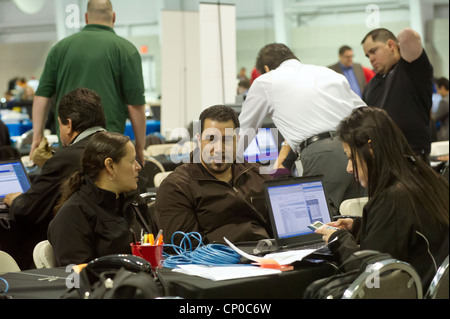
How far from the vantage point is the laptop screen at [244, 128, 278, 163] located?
17.9 ft

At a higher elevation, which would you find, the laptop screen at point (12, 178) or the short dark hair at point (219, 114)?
the short dark hair at point (219, 114)

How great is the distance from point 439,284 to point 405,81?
8.73 feet

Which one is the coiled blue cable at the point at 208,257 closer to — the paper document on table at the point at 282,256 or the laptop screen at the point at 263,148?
the paper document on table at the point at 282,256

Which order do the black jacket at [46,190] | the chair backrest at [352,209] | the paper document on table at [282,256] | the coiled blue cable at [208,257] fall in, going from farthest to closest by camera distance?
the black jacket at [46,190] → the chair backrest at [352,209] → the coiled blue cable at [208,257] → the paper document on table at [282,256]

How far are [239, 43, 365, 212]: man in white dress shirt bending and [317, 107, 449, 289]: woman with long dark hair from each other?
1.62 m

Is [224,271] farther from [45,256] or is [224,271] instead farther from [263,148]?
[263,148]

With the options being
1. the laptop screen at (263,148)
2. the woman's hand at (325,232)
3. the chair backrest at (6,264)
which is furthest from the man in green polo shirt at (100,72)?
the woman's hand at (325,232)

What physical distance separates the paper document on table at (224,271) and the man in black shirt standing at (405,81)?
8.35 feet

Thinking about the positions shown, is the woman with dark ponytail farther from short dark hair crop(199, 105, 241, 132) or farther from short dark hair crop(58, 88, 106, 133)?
short dark hair crop(58, 88, 106, 133)

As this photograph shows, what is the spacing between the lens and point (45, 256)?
2.80 metres

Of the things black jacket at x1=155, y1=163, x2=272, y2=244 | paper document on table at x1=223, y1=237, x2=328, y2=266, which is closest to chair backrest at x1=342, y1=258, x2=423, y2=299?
paper document on table at x1=223, y1=237, x2=328, y2=266

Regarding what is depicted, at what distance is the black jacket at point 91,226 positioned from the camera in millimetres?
2723
